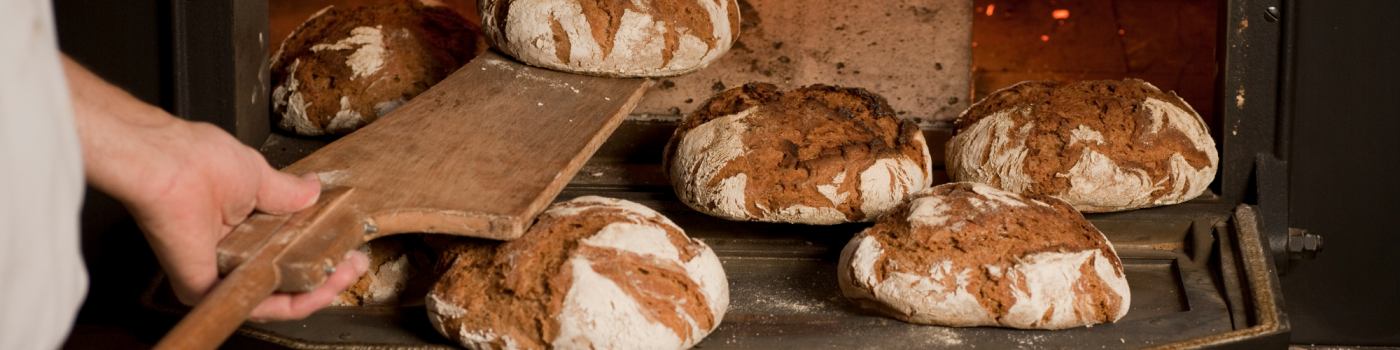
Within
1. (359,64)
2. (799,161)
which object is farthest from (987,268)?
(359,64)

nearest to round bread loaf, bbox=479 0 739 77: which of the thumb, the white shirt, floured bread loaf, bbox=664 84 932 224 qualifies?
floured bread loaf, bbox=664 84 932 224

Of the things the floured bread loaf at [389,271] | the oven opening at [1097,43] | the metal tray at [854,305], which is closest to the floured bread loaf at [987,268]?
the metal tray at [854,305]

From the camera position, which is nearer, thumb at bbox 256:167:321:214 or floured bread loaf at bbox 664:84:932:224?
thumb at bbox 256:167:321:214

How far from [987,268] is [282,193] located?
119 centimetres

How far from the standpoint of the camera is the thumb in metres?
1.54

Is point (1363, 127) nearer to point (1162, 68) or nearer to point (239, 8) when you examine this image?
point (1162, 68)

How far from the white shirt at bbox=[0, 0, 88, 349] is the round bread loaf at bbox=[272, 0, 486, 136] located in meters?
1.81

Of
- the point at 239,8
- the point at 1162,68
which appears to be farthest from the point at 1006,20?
the point at 239,8

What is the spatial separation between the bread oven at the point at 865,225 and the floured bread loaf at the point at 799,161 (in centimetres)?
15

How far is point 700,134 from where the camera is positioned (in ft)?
7.47

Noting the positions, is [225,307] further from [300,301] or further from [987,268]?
[987,268]

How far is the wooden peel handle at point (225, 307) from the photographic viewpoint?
4.13 ft

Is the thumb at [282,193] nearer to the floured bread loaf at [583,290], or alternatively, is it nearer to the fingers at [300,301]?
the fingers at [300,301]

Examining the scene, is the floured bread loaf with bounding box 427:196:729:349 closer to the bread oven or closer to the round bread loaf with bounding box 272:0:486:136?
the bread oven
